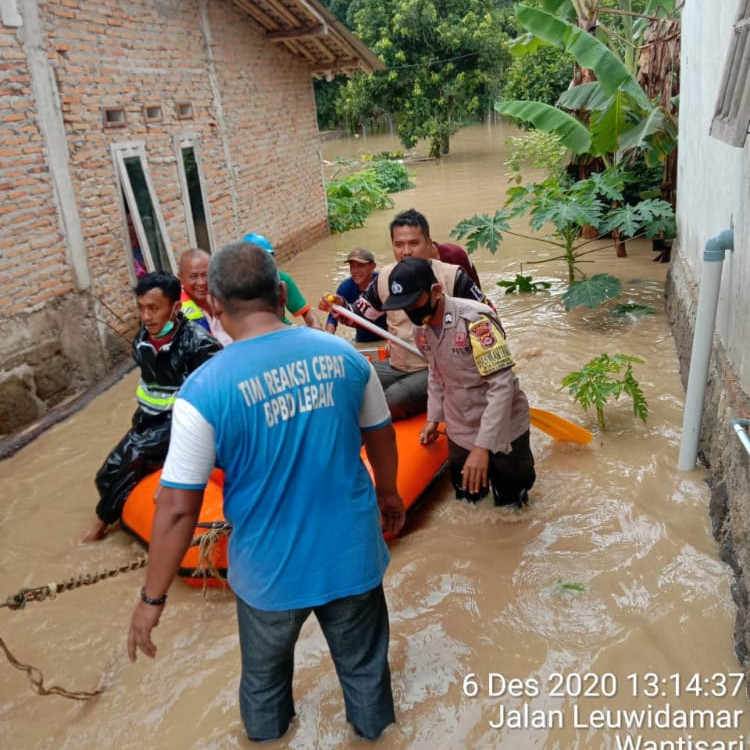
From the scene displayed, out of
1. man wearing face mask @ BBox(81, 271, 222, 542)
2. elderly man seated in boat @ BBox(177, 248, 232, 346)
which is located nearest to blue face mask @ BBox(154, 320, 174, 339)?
man wearing face mask @ BBox(81, 271, 222, 542)

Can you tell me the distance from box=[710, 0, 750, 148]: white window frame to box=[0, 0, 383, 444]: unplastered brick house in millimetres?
5002

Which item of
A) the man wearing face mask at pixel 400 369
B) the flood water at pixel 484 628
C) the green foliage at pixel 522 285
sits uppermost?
the man wearing face mask at pixel 400 369

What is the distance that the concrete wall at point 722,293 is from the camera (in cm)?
324

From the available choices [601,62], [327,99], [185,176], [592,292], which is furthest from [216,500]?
[327,99]

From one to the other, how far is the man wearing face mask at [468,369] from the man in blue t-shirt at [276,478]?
2.93 ft

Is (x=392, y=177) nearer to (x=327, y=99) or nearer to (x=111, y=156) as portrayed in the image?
(x=111, y=156)

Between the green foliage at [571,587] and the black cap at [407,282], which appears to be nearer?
the black cap at [407,282]

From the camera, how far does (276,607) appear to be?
226 cm

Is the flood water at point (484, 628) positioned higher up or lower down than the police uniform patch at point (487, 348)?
lower down

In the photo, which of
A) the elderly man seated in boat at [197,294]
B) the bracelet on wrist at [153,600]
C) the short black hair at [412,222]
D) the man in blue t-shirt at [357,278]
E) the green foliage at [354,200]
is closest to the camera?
the bracelet on wrist at [153,600]

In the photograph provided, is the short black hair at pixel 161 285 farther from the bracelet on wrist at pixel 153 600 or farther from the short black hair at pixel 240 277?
the bracelet on wrist at pixel 153 600

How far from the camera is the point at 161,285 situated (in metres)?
3.81

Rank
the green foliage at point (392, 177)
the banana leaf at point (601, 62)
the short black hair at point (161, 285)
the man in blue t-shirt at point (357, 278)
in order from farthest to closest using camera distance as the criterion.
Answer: the green foliage at point (392, 177), the banana leaf at point (601, 62), the man in blue t-shirt at point (357, 278), the short black hair at point (161, 285)

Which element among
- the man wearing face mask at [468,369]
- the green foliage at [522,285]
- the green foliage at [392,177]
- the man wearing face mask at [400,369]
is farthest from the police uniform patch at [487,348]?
the green foliage at [392,177]
